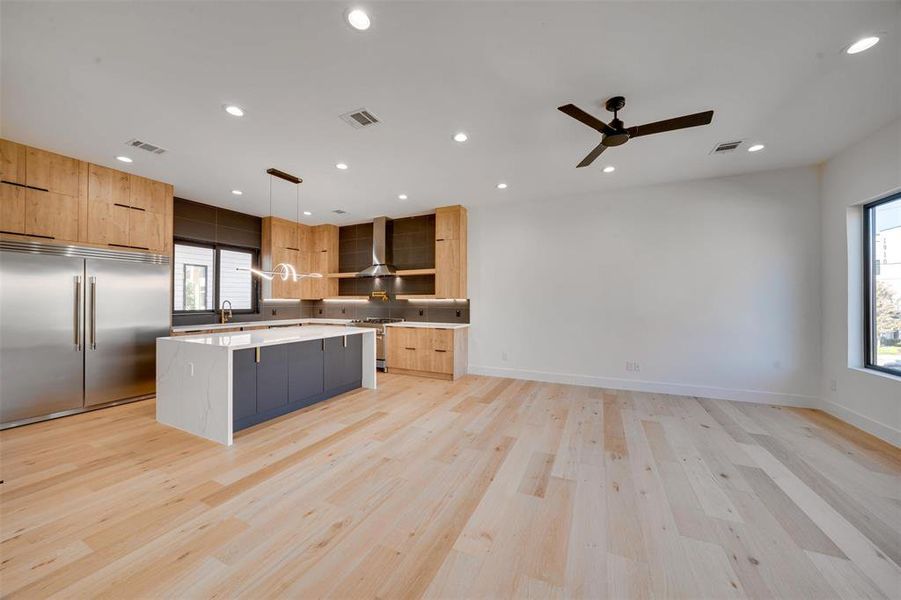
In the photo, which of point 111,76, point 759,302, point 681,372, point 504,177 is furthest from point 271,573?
point 759,302

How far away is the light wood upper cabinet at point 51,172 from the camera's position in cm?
319

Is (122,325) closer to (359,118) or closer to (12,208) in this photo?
(12,208)

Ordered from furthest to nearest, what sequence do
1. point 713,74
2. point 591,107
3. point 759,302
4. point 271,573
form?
point 759,302, point 591,107, point 713,74, point 271,573

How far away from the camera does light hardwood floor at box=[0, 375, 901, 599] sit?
143cm

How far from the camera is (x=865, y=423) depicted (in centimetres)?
306

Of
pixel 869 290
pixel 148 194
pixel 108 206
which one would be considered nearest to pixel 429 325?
pixel 148 194

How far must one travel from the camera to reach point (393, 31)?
1.85 meters

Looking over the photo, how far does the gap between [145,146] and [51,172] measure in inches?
42.6

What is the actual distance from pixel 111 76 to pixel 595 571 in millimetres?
4191

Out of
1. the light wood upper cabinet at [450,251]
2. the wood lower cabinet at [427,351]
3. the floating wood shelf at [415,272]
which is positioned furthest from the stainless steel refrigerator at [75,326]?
the light wood upper cabinet at [450,251]

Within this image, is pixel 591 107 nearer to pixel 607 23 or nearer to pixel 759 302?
pixel 607 23

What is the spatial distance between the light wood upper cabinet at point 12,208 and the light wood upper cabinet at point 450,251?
461cm

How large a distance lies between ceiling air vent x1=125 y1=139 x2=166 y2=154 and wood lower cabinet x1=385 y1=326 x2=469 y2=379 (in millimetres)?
3568

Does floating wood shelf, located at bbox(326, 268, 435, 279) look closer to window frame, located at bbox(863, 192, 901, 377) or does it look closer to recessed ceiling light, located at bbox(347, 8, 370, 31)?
recessed ceiling light, located at bbox(347, 8, 370, 31)
